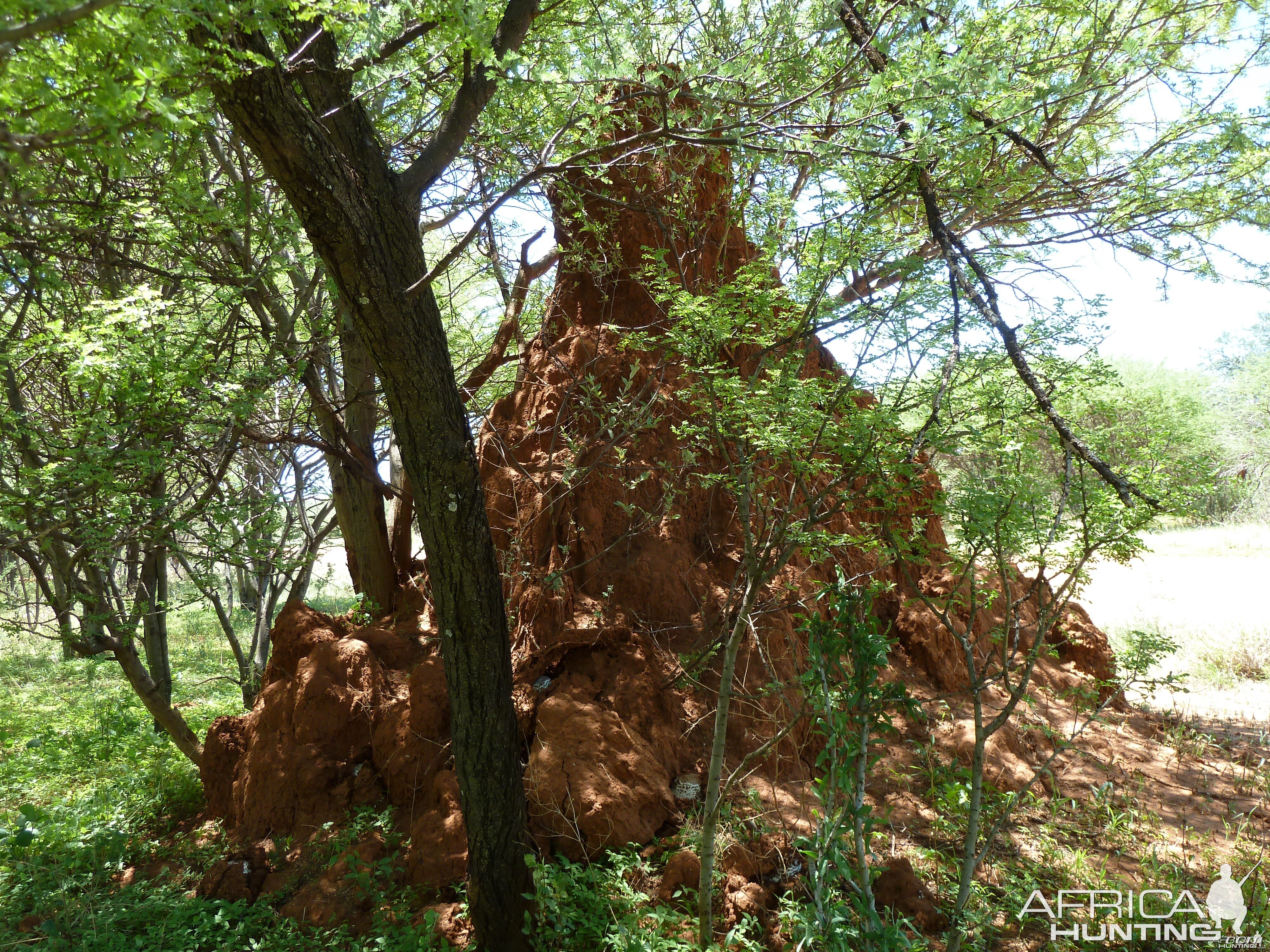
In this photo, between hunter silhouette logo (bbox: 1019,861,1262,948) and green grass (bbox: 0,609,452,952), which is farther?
green grass (bbox: 0,609,452,952)

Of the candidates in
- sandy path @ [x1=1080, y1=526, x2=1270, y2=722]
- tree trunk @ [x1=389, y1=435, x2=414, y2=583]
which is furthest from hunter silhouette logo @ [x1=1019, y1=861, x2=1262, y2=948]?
tree trunk @ [x1=389, y1=435, x2=414, y2=583]

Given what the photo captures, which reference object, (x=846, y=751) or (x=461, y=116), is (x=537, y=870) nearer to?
(x=846, y=751)

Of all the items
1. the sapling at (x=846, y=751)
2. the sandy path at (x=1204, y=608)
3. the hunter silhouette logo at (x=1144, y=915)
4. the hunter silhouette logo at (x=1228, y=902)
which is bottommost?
the sandy path at (x=1204, y=608)

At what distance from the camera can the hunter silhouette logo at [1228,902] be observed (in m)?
3.37

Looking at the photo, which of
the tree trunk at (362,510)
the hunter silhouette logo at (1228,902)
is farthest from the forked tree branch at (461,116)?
the hunter silhouette logo at (1228,902)

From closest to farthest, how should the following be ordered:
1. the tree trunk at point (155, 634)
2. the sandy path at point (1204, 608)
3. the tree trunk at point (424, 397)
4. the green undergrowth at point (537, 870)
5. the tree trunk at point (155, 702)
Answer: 1. the tree trunk at point (424, 397)
2. the green undergrowth at point (537, 870)
3. the tree trunk at point (155, 702)
4. the tree trunk at point (155, 634)
5. the sandy path at point (1204, 608)

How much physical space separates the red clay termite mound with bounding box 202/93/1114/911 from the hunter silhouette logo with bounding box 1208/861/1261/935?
1.39 meters

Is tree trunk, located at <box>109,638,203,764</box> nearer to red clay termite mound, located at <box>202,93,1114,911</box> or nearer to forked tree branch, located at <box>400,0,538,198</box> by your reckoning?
red clay termite mound, located at <box>202,93,1114,911</box>

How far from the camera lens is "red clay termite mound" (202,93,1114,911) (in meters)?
3.75

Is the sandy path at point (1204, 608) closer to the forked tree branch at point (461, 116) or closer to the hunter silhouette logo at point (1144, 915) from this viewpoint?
the hunter silhouette logo at point (1144, 915)

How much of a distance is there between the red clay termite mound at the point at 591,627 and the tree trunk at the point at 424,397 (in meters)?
0.42

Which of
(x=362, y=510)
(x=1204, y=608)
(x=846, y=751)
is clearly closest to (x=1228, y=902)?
(x=846, y=751)

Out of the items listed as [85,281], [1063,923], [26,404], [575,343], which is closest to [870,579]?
[1063,923]

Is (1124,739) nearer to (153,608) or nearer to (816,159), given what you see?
(816,159)
